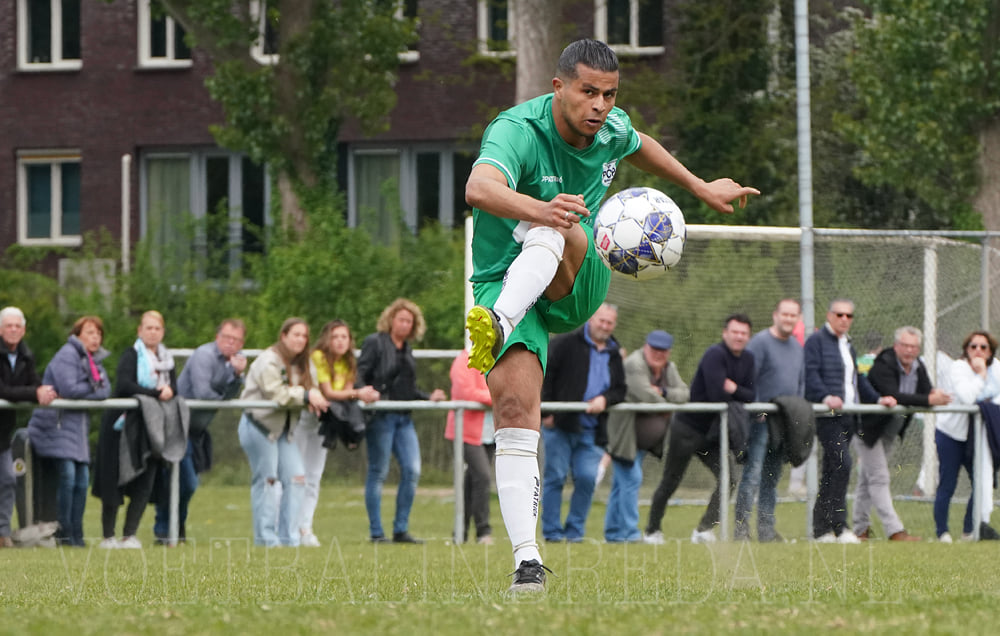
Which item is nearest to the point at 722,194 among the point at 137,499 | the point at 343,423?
the point at 343,423

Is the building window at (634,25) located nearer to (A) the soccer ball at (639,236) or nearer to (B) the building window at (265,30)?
(B) the building window at (265,30)

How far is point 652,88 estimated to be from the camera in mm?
29047

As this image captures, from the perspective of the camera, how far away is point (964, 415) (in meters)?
14.4

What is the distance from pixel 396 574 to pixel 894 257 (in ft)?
31.5

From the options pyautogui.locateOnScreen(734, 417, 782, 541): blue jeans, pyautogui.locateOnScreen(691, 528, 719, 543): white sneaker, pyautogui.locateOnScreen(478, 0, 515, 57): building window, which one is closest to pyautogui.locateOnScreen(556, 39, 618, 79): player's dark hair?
pyautogui.locateOnScreen(734, 417, 782, 541): blue jeans

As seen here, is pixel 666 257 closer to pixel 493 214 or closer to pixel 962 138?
pixel 493 214

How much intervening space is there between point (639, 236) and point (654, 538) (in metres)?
6.26

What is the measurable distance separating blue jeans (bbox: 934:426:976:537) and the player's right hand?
8718 millimetres

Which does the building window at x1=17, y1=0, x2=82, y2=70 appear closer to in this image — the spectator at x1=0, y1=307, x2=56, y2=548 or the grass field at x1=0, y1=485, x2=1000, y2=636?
the spectator at x1=0, y1=307, x2=56, y2=548

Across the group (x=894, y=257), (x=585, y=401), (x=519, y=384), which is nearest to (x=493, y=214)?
(x=519, y=384)

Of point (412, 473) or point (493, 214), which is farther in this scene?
point (412, 473)

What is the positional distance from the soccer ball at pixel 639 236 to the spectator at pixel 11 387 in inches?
263

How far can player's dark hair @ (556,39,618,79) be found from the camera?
6664 mm

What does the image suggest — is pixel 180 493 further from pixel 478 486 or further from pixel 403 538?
pixel 478 486
